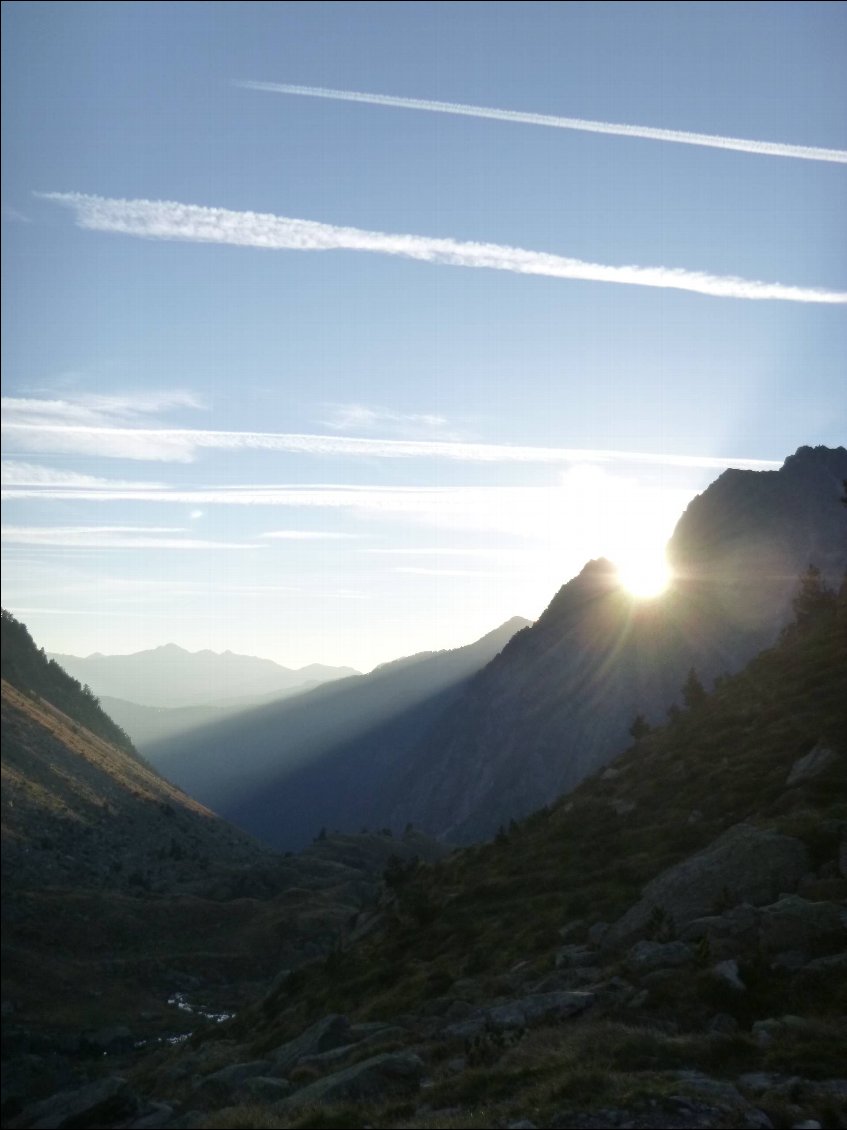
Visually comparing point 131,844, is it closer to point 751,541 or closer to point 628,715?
point 628,715

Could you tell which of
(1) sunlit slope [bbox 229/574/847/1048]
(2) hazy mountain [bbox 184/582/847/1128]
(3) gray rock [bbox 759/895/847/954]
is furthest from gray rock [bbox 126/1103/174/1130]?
(3) gray rock [bbox 759/895/847/954]

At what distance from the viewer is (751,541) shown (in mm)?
129875

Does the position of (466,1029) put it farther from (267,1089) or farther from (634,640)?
(634,640)

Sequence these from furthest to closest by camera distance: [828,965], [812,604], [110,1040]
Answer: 1. [812,604]
2. [110,1040]
3. [828,965]

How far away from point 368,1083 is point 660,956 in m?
6.48

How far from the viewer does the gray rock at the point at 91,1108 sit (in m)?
18.0

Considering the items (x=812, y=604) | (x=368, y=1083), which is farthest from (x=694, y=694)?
(x=368, y=1083)

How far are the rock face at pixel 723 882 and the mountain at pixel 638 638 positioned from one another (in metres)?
99.8

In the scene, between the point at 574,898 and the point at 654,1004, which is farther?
the point at 574,898

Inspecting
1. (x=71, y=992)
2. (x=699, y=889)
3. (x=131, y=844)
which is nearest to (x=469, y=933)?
(x=699, y=889)

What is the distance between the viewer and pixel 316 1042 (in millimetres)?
20797

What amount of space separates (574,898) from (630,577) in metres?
115

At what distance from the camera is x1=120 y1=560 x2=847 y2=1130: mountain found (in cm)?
1294

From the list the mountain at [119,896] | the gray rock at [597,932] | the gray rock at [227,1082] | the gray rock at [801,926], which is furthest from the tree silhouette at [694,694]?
the gray rock at [227,1082]
